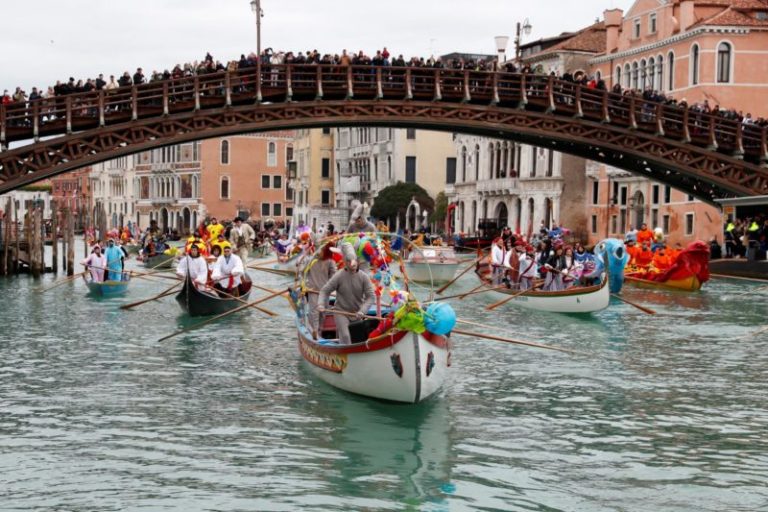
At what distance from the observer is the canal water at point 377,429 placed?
30.7ft

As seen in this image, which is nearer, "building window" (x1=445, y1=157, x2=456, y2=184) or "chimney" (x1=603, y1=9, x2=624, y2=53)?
"chimney" (x1=603, y1=9, x2=624, y2=53)

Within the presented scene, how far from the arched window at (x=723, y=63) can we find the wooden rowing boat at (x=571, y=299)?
22.3 metres

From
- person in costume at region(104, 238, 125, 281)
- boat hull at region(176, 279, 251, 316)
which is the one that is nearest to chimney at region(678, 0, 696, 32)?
person in costume at region(104, 238, 125, 281)

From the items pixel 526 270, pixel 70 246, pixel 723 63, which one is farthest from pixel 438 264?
pixel 723 63

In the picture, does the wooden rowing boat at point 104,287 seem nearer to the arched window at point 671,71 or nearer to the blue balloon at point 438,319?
the blue balloon at point 438,319

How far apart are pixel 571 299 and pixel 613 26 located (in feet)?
99.8

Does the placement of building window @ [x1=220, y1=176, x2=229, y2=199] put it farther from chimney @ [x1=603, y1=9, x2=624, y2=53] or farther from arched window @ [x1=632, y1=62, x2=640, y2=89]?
arched window @ [x1=632, y1=62, x2=640, y2=89]

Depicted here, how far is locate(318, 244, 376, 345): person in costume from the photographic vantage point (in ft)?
42.8

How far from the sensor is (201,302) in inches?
816

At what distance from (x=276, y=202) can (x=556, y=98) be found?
57580 millimetres

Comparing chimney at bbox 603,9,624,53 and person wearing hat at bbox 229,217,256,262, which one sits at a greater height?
chimney at bbox 603,9,624,53

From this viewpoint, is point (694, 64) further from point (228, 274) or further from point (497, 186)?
point (228, 274)

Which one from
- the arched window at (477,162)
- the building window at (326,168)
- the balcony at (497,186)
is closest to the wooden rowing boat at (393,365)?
the balcony at (497,186)

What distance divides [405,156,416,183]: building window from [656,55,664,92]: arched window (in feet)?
81.3
